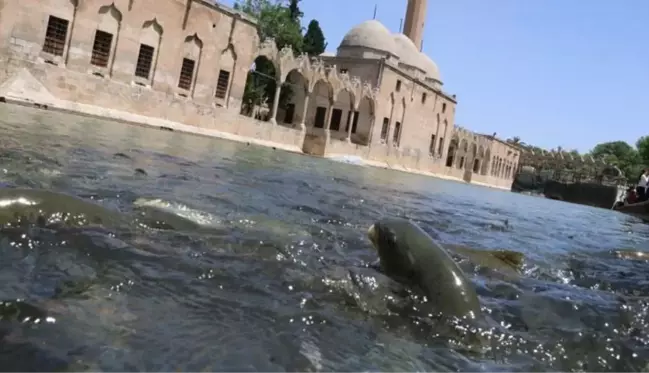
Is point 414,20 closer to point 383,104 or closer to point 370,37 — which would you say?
point 370,37

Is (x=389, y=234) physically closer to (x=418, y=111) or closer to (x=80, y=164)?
(x=80, y=164)

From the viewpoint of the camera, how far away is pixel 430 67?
51.4 metres

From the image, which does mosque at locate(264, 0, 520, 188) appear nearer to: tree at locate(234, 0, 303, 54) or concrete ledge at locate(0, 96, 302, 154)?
tree at locate(234, 0, 303, 54)

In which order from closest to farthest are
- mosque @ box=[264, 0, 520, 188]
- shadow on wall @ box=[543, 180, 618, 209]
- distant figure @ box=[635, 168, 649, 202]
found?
distant figure @ box=[635, 168, 649, 202]
mosque @ box=[264, 0, 520, 188]
shadow on wall @ box=[543, 180, 618, 209]

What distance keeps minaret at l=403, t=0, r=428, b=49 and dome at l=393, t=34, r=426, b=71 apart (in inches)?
102

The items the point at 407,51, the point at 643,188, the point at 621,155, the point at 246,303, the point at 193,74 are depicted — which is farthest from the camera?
the point at 621,155

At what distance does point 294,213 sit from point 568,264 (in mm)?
2716

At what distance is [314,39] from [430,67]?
11804mm

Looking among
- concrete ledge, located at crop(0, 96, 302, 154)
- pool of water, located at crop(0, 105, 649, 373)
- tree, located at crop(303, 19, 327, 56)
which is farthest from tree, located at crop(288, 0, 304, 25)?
pool of water, located at crop(0, 105, 649, 373)

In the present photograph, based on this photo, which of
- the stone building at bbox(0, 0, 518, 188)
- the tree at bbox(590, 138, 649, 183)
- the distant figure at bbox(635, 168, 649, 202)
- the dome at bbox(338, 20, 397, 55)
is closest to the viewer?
the stone building at bbox(0, 0, 518, 188)

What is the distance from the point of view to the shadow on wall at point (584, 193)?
3903 cm

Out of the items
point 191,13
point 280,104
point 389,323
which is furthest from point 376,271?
point 280,104

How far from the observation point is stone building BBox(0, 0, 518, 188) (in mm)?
19312

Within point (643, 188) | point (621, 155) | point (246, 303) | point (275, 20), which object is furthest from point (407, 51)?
point (621, 155)
